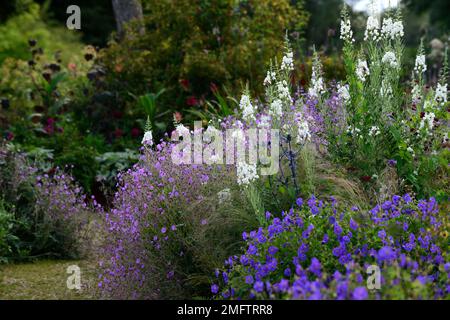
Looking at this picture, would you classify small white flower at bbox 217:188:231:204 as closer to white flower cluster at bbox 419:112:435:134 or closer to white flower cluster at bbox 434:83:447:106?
white flower cluster at bbox 419:112:435:134

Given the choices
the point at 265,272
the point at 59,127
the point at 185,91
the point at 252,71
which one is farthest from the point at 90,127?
the point at 265,272

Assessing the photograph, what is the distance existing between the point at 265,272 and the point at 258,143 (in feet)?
4.47

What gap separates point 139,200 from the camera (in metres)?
4.40

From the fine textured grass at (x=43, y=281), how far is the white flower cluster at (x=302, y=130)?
72.4 inches

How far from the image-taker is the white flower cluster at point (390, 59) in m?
4.72

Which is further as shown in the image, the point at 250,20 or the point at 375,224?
the point at 250,20

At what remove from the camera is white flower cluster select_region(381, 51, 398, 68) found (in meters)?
4.72

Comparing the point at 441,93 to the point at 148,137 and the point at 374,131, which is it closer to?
the point at 374,131

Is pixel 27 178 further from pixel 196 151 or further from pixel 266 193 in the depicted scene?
pixel 266 193

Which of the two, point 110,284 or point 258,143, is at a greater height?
point 258,143

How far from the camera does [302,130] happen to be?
160 inches
